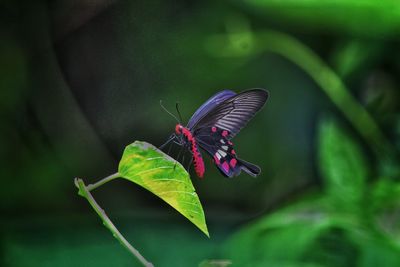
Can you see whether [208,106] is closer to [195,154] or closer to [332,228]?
[195,154]

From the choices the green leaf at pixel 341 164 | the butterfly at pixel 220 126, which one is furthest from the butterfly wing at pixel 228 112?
the green leaf at pixel 341 164

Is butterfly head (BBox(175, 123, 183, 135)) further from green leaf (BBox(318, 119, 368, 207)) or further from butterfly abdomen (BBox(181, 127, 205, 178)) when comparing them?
green leaf (BBox(318, 119, 368, 207))

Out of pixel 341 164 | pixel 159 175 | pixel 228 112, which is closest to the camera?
pixel 159 175

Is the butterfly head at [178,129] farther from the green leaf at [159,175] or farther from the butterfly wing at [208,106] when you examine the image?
the green leaf at [159,175]

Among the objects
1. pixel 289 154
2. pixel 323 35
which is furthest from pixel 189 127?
pixel 323 35

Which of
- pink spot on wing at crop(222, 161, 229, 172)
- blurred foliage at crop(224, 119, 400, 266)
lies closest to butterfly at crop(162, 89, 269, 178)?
pink spot on wing at crop(222, 161, 229, 172)

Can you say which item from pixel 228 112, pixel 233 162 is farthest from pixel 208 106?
pixel 233 162

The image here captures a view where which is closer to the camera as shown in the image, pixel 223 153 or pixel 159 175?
pixel 159 175

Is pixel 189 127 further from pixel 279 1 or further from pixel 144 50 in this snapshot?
pixel 279 1
